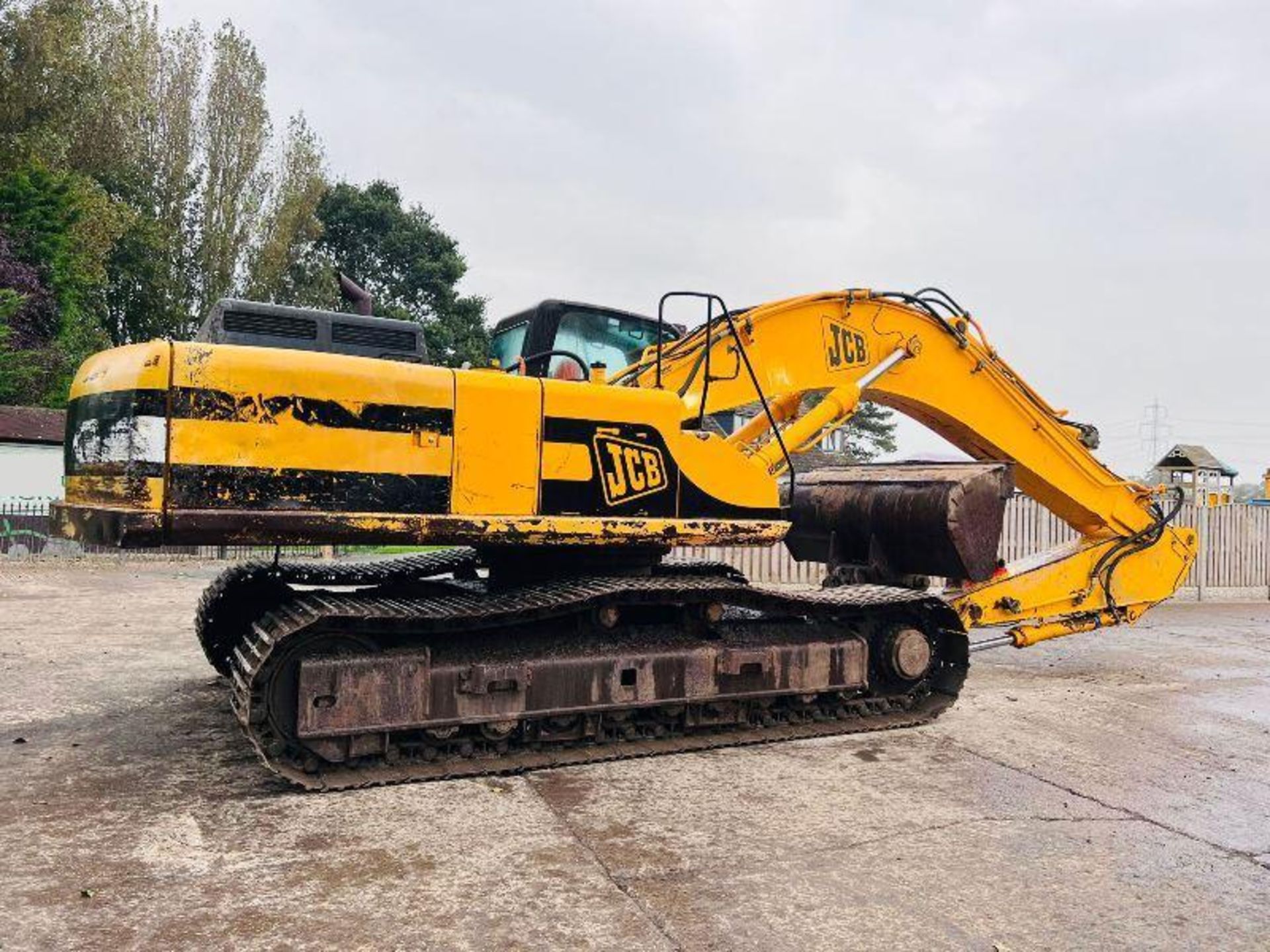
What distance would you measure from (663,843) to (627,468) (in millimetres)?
1949

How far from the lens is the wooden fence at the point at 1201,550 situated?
14.6 m

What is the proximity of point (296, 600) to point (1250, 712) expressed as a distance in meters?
6.42

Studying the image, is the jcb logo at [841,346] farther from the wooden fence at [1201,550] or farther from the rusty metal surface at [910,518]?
the wooden fence at [1201,550]

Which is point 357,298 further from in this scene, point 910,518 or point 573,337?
point 910,518

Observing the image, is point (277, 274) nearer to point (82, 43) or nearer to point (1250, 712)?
point (82, 43)

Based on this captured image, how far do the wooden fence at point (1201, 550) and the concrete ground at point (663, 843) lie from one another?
8380mm

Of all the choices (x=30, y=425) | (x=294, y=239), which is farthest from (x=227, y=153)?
(x=30, y=425)

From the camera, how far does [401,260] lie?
35125mm

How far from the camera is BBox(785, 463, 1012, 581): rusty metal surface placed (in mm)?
6520

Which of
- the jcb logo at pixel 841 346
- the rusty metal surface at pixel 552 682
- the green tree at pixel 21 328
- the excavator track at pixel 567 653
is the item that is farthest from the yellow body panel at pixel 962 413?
the green tree at pixel 21 328

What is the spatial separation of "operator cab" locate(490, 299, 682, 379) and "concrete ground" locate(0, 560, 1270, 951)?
2717 millimetres

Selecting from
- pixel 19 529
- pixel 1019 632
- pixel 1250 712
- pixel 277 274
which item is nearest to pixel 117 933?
pixel 1019 632

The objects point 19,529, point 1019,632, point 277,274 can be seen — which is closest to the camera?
point 1019,632

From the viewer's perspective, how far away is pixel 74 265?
2864 cm
